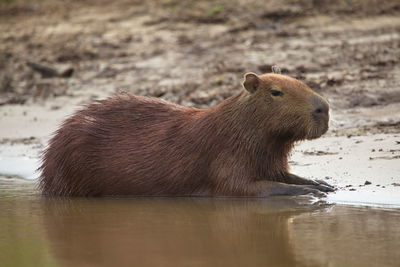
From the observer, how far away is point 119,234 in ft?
16.8

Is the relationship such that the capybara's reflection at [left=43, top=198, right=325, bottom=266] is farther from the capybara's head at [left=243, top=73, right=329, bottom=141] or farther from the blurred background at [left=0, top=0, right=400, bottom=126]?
the blurred background at [left=0, top=0, right=400, bottom=126]

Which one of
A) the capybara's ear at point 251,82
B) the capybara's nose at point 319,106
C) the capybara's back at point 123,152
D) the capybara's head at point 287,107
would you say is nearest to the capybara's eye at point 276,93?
the capybara's head at point 287,107

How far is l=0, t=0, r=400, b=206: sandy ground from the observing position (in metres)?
7.93

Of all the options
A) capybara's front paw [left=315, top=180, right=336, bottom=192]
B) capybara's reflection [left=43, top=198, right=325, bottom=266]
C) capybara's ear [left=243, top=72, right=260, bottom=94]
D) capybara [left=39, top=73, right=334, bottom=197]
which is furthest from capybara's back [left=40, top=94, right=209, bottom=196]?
capybara's front paw [left=315, top=180, right=336, bottom=192]

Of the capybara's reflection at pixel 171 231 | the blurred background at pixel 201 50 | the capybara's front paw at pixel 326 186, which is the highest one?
the blurred background at pixel 201 50

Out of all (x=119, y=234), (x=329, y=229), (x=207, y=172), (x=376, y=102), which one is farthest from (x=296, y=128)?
(x=376, y=102)

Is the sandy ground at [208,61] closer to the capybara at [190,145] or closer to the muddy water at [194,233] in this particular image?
Answer: the capybara at [190,145]

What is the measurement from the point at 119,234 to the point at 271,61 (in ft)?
17.1

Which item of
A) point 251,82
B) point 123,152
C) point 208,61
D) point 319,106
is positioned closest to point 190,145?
point 123,152

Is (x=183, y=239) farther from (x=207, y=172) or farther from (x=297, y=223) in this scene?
(x=207, y=172)

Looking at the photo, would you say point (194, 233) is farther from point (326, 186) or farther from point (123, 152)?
point (123, 152)

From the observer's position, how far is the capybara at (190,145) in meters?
6.27

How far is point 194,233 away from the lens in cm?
509

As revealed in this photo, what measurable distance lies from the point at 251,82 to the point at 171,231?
163 cm
